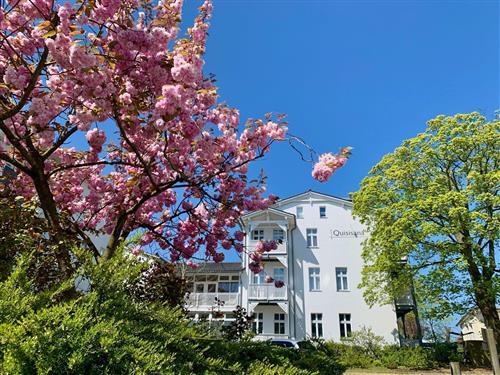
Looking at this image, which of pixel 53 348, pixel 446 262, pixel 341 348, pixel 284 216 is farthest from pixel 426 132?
pixel 53 348

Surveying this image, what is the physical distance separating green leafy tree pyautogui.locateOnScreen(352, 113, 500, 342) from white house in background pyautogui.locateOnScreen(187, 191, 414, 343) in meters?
5.14

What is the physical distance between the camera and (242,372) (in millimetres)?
2863

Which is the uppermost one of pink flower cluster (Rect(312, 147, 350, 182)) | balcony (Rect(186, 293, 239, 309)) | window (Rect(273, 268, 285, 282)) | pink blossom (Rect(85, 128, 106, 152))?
window (Rect(273, 268, 285, 282))

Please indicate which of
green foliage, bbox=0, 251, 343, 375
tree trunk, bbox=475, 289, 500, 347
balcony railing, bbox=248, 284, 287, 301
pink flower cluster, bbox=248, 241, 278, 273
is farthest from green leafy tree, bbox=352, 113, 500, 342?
green foliage, bbox=0, 251, 343, 375

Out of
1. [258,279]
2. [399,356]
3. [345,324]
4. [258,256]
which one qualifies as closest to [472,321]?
[345,324]

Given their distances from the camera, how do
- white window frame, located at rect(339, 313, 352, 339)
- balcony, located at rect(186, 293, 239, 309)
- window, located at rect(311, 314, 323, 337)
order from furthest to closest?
balcony, located at rect(186, 293, 239, 309)
window, located at rect(311, 314, 323, 337)
white window frame, located at rect(339, 313, 352, 339)

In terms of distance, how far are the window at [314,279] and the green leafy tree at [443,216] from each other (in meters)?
5.95

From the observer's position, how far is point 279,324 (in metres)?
25.1

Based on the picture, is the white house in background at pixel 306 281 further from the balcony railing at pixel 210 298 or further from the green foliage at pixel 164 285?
the green foliage at pixel 164 285

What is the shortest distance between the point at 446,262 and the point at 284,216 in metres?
11.9

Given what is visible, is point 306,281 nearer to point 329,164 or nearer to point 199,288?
point 199,288

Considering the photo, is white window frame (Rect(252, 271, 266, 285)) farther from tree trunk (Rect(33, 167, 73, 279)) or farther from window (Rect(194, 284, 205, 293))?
tree trunk (Rect(33, 167, 73, 279))

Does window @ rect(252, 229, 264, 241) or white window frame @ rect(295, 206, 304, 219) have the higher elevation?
white window frame @ rect(295, 206, 304, 219)

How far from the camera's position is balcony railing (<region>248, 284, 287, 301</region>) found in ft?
81.7
